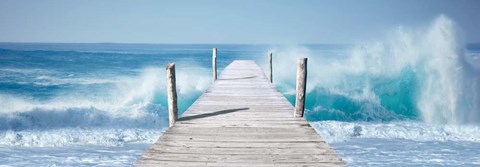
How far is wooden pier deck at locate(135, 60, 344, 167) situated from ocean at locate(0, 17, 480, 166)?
14.6 ft

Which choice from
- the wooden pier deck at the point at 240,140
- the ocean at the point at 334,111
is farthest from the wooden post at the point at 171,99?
the ocean at the point at 334,111

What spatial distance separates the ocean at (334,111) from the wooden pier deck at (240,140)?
14.6ft

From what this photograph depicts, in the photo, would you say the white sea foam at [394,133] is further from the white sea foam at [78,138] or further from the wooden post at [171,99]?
the wooden post at [171,99]

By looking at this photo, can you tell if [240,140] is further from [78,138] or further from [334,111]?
[334,111]

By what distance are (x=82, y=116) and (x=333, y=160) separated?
1560 centimetres

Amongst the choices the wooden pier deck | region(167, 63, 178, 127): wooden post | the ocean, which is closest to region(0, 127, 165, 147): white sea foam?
the ocean

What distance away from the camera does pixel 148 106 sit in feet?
66.8

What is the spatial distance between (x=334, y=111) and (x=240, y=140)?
54.9 feet

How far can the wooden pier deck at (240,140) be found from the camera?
4.07 metres

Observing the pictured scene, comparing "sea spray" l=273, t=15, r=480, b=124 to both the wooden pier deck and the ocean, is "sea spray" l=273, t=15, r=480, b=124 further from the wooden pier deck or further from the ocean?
the wooden pier deck

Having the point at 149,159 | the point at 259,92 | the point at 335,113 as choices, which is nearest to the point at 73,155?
the point at 259,92

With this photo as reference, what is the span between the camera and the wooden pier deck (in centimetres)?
407

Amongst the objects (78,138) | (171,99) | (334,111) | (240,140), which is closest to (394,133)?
(334,111)

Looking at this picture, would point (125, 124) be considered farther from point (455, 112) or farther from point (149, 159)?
point (455, 112)
